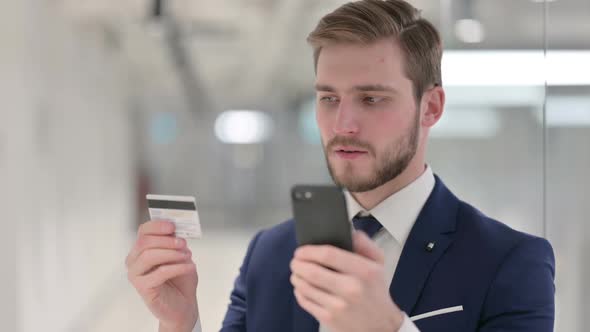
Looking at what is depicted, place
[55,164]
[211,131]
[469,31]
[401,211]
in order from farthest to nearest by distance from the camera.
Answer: [211,131]
[55,164]
[469,31]
[401,211]

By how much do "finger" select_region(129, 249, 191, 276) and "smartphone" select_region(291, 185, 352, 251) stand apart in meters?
0.38

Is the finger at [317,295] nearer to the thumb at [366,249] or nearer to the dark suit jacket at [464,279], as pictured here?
the thumb at [366,249]

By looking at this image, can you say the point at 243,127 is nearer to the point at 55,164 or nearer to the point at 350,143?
the point at 55,164

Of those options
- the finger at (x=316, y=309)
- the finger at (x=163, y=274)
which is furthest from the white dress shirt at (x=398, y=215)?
the finger at (x=316, y=309)

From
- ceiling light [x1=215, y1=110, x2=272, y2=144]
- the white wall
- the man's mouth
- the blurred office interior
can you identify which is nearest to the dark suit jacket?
the man's mouth

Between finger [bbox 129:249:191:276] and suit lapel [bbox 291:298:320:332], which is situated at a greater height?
finger [bbox 129:249:191:276]

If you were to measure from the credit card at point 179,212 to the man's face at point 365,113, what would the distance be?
308mm

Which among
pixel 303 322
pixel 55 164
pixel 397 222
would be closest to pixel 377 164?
pixel 397 222

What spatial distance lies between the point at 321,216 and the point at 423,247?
39 centimetres

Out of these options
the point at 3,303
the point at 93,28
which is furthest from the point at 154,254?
the point at 93,28

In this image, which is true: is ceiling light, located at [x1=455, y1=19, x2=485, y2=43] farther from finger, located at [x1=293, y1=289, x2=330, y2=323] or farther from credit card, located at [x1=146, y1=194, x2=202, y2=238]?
finger, located at [x1=293, y1=289, x2=330, y2=323]

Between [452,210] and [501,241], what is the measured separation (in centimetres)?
15

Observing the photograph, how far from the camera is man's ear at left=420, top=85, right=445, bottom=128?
1.65 m

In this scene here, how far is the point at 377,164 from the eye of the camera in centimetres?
153
